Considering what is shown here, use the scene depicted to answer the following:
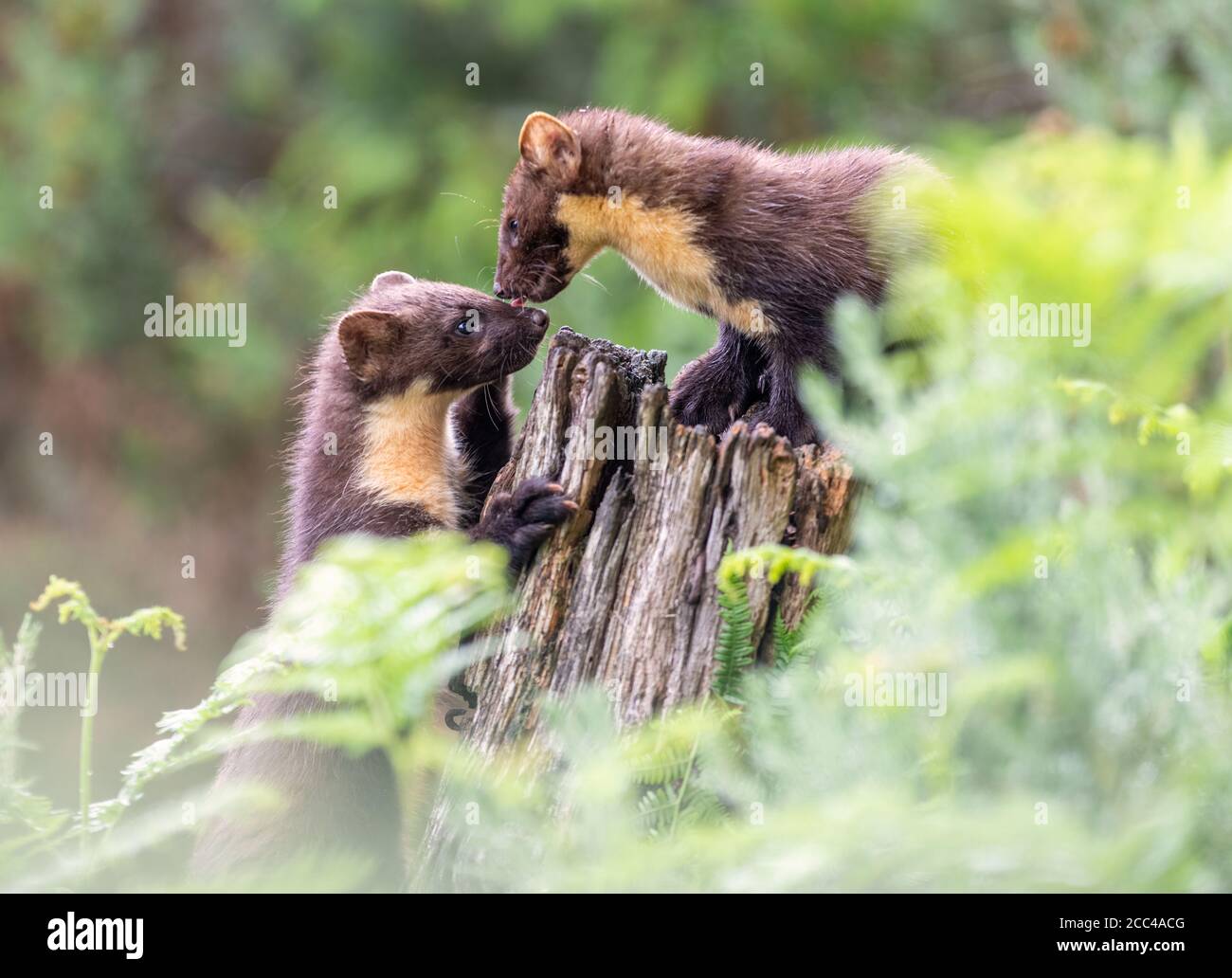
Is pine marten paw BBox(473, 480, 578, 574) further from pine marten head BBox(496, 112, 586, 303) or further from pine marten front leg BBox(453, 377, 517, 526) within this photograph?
pine marten head BBox(496, 112, 586, 303)

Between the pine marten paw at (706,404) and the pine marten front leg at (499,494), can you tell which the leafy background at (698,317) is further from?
the pine marten front leg at (499,494)

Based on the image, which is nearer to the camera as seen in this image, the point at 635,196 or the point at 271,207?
the point at 635,196

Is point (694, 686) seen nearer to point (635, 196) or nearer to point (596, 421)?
point (596, 421)

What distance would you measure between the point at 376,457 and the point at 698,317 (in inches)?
216

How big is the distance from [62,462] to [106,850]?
Answer: 15213 mm

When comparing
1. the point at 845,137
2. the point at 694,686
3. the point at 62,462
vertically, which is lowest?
the point at 694,686

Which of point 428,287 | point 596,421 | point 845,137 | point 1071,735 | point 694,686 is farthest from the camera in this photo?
point 845,137

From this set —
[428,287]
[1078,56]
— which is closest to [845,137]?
[1078,56]

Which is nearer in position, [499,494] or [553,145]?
[499,494]

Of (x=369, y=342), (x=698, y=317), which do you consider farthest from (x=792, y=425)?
(x=698, y=317)

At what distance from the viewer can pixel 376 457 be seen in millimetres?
5273

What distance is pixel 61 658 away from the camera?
14164mm

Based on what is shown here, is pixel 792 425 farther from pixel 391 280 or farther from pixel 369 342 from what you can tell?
pixel 391 280

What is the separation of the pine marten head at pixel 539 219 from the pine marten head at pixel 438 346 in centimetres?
19
